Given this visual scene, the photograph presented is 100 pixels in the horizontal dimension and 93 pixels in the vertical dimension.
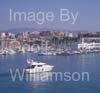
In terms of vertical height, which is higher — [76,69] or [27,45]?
[27,45]

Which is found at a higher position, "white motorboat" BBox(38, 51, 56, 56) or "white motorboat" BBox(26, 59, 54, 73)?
"white motorboat" BBox(38, 51, 56, 56)

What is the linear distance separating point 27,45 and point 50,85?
216 cm

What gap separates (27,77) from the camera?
639cm

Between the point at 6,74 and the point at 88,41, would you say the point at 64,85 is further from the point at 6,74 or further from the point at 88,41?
the point at 88,41

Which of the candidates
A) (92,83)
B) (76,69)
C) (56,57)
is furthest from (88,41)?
(92,83)

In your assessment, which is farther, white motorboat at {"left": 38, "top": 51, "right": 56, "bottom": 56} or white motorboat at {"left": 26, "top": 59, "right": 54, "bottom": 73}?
white motorboat at {"left": 38, "top": 51, "right": 56, "bottom": 56}

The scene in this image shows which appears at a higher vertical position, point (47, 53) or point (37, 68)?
point (47, 53)

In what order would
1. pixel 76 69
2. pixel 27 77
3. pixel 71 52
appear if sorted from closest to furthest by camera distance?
pixel 27 77
pixel 76 69
pixel 71 52

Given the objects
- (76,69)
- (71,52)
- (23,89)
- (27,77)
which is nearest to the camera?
(23,89)

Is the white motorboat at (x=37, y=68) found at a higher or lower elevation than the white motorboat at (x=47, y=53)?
lower

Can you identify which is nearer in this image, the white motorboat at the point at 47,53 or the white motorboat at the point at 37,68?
the white motorboat at the point at 37,68

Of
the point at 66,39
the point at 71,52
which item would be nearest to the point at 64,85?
the point at 66,39

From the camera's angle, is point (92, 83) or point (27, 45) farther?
point (27, 45)

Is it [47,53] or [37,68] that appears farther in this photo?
[47,53]
